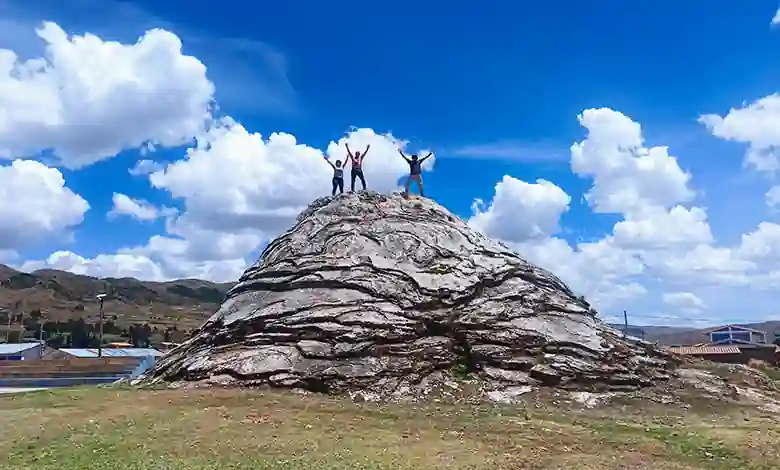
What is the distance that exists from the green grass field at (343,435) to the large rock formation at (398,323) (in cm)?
250

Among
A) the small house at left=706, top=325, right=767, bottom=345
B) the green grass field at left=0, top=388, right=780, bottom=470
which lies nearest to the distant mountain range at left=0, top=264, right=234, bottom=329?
the small house at left=706, top=325, right=767, bottom=345

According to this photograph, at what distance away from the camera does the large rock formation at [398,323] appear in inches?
979

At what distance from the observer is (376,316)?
87.2 feet

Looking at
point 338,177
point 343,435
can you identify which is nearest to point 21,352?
point 338,177

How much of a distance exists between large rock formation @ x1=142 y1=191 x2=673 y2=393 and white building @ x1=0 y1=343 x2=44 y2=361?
192 feet

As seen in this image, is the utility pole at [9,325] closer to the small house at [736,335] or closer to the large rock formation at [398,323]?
the large rock formation at [398,323]

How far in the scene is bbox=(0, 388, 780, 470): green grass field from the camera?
50.5 ft

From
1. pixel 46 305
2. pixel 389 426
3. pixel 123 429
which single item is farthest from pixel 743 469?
pixel 46 305

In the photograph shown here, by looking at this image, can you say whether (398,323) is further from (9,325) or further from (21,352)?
(9,325)

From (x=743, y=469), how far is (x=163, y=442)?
493 inches

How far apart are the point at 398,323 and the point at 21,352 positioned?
224ft

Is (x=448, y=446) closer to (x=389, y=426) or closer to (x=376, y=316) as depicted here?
(x=389, y=426)

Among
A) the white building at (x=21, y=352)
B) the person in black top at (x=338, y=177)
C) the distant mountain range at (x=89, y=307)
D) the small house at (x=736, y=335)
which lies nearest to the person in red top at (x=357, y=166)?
the person in black top at (x=338, y=177)

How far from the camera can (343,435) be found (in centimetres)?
1741
